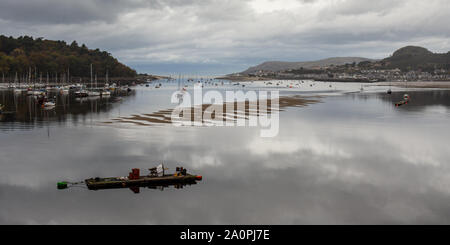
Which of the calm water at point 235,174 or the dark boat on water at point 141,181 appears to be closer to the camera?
the calm water at point 235,174

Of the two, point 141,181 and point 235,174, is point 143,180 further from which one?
point 235,174

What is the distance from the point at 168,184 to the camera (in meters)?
32.8

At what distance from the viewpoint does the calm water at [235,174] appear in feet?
89.5

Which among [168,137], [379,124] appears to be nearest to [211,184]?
[168,137]

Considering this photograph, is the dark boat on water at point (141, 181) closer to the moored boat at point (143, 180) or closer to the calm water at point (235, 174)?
the moored boat at point (143, 180)

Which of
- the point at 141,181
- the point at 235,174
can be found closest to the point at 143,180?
the point at 141,181

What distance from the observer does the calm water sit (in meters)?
27.3

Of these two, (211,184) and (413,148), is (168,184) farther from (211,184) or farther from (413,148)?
(413,148)

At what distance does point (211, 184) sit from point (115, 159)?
13.4 m

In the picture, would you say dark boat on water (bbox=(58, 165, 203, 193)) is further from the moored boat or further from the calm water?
the calm water

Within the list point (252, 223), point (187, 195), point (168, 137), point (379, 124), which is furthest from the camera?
point (379, 124)

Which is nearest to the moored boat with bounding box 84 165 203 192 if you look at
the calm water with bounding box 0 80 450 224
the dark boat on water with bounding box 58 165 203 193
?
the dark boat on water with bounding box 58 165 203 193

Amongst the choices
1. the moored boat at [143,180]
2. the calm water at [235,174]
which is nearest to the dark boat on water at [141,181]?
the moored boat at [143,180]

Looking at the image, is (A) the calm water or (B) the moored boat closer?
(A) the calm water
